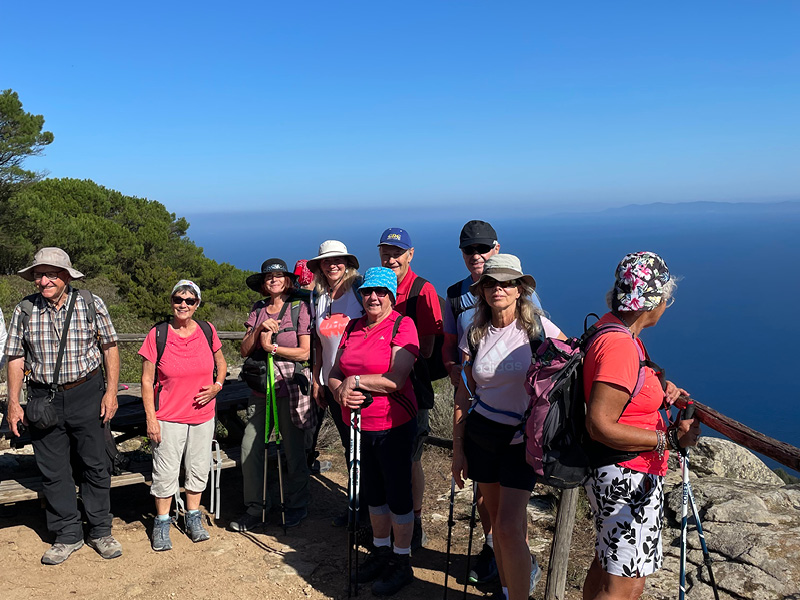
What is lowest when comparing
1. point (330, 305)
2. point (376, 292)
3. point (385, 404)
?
point (385, 404)

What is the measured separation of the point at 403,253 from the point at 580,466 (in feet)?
7.18

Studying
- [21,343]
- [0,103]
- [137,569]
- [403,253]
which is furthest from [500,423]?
[0,103]

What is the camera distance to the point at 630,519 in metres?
2.48

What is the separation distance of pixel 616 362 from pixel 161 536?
3.61 meters

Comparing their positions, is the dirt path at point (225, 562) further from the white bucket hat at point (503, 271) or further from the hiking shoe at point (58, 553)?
the white bucket hat at point (503, 271)

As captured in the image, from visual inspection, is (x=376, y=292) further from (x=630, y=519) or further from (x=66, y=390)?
(x=66, y=390)

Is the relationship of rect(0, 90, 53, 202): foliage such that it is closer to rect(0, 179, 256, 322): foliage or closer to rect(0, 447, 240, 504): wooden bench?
rect(0, 179, 256, 322): foliage

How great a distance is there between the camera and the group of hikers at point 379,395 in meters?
2.50

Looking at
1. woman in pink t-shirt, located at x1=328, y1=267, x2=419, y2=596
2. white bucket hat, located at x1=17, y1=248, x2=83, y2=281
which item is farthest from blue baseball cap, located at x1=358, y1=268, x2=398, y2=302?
white bucket hat, located at x1=17, y1=248, x2=83, y2=281

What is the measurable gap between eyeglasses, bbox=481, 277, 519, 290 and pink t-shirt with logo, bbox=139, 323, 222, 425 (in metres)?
2.35

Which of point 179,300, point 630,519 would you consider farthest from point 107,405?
point 630,519

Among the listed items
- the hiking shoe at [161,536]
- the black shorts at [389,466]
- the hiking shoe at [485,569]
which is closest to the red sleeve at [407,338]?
the black shorts at [389,466]

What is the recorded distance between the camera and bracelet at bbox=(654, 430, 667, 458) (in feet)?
8.13

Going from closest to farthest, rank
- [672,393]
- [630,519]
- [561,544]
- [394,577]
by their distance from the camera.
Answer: [630,519] → [672,393] → [561,544] → [394,577]
